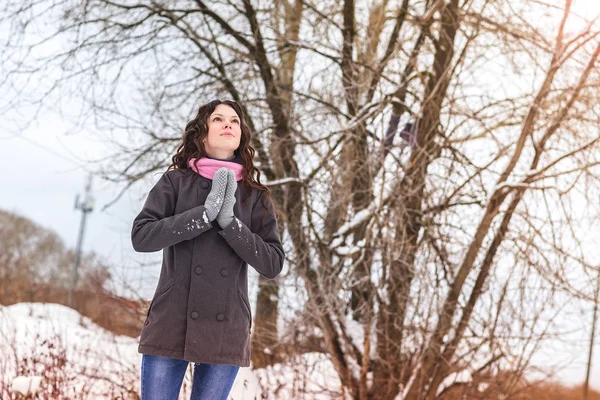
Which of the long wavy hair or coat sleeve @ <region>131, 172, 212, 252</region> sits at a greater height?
the long wavy hair

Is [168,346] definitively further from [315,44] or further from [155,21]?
[155,21]

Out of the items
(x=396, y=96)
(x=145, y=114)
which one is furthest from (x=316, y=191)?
(x=145, y=114)

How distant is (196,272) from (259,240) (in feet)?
0.77

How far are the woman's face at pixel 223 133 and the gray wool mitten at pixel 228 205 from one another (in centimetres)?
16

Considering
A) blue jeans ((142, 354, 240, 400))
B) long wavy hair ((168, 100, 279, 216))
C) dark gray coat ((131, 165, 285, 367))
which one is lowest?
blue jeans ((142, 354, 240, 400))

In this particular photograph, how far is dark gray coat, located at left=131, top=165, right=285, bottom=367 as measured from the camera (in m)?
2.07

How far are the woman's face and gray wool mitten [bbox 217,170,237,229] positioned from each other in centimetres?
16

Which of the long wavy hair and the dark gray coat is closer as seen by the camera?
the dark gray coat

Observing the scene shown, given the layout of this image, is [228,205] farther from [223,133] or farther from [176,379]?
[176,379]

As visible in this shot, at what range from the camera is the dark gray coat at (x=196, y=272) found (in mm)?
2068

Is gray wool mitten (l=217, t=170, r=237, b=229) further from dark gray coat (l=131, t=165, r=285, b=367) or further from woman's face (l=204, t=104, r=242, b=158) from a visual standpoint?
woman's face (l=204, t=104, r=242, b=158)

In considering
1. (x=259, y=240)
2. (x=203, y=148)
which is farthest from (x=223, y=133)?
(x=259, y=240)

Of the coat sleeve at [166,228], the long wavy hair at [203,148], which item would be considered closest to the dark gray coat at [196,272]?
the coat sleeve at [166,228]

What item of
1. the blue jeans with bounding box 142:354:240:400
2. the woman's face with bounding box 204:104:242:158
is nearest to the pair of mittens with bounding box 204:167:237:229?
the woman's face with bounding box 204:104:242:158
